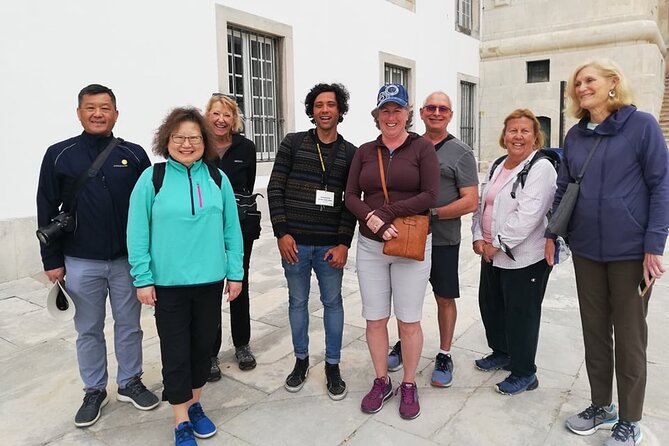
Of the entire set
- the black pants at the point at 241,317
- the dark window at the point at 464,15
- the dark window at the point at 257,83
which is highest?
the dark window at the point at 464,15

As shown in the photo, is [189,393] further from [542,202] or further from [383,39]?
[383,39]

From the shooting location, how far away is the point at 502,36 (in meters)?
16.4

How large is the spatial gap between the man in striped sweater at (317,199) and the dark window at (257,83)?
578 cm

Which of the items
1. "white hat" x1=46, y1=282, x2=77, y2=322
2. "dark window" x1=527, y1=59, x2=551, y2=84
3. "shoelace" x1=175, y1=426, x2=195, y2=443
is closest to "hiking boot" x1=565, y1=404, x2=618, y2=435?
"shoelace" x1=175, y1=426, x2=195, y2=443

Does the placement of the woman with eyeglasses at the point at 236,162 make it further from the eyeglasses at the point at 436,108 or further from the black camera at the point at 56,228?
the eyeglasses at the point at 436,108

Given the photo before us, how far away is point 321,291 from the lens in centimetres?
322

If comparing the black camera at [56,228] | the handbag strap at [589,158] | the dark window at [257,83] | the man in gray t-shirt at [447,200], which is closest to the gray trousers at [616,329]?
the handbag strap at [589,158]

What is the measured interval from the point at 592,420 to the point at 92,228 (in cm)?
292

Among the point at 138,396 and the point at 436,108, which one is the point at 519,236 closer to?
the point at 436,108

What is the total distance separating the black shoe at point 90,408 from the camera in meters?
2.85

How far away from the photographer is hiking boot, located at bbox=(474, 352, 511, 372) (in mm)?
3498

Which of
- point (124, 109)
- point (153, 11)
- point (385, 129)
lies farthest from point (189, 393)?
point (153, 11)

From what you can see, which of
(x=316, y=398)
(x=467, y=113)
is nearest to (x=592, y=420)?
(x=316, y=398)

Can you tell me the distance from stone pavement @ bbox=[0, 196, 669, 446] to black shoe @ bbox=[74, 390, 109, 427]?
0.15ft
